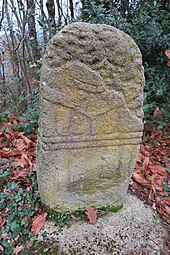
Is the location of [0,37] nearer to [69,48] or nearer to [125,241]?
[69,48]

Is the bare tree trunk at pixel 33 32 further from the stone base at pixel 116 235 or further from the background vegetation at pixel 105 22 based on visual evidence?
the stone base at pixel 116 235

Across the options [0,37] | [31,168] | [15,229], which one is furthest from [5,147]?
[0,37]

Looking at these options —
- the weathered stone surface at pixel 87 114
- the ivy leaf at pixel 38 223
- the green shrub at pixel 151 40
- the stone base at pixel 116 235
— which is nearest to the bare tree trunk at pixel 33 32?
the green shrub at pixel 151 40

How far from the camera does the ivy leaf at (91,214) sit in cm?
165

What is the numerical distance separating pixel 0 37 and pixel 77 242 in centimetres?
310

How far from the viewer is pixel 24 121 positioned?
105 inches

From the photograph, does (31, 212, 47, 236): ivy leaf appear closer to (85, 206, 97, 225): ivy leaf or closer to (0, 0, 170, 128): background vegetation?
(85, 206, 97, 225): ivy leaf

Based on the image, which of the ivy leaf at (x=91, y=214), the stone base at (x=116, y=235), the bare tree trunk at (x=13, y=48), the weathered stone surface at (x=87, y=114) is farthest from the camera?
the bare tree trunk at (x=13, y=48)

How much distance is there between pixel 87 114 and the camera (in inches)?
54.3

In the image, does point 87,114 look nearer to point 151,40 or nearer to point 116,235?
point 116,235

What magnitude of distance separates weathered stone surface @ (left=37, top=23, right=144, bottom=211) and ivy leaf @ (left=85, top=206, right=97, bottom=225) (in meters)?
0.06

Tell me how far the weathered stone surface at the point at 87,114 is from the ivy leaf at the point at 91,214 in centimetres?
6

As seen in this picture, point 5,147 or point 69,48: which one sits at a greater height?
point 69,48

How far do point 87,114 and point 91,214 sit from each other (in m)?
0.77
